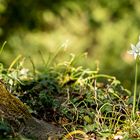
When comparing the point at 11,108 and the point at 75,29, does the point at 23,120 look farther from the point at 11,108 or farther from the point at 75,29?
the point at 75,29

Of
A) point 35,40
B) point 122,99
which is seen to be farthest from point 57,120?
point 35,40

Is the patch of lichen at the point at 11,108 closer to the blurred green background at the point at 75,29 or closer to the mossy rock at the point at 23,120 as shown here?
the mossy rock at the point at 23,120

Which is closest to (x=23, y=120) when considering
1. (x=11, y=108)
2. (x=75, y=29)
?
(x=11, y=108)

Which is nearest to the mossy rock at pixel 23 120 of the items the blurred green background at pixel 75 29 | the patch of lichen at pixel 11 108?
the patch of lichen at pixel 11 108

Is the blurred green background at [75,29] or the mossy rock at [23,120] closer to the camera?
the mossy rock at [23,120]

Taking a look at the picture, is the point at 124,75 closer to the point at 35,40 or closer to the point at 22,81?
the point at 35,40
